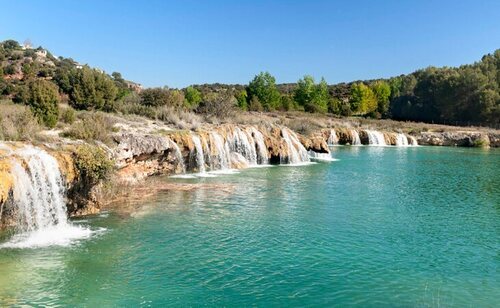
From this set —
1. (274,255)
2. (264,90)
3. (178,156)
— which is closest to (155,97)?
(178,156)

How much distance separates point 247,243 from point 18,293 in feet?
20.8

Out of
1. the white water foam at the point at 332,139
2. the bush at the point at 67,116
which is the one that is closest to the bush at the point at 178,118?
the bush at the point at 67,116

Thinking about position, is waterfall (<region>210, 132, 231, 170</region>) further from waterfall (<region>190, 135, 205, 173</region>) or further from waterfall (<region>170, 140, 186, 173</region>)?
waterfall (<region>170, 140, 186, 173</region>)

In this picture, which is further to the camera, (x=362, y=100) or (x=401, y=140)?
(x=362, y=100)

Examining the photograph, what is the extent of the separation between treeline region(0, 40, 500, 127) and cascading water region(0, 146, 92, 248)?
14.5 m

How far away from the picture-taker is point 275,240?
1395 cm

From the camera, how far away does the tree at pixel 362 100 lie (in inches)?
4087

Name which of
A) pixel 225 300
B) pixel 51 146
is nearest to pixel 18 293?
pixel 225 300

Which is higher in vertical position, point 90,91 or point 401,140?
point 90,91

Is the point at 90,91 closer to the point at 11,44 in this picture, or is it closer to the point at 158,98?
the point at 158,98

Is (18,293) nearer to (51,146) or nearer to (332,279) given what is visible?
(332,279)

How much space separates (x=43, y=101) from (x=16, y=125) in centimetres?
518

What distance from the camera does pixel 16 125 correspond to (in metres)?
18.0

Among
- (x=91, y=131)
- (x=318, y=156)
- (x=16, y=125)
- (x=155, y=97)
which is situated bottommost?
(x=318, y=156)
